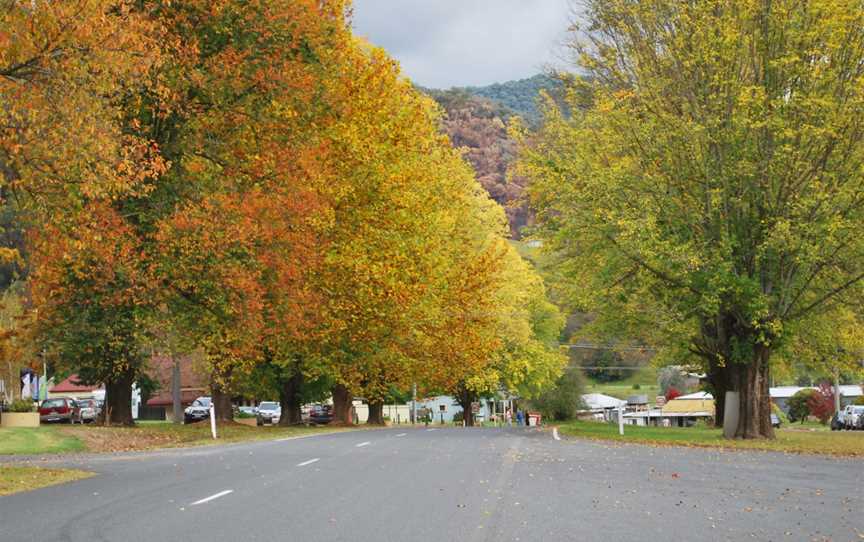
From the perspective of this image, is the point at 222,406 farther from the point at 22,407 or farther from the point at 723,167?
the point at 723,167

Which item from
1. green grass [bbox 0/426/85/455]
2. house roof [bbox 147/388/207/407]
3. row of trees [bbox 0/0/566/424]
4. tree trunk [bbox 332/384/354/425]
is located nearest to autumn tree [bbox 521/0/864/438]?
row of trees [bbox 0/0/566/424]

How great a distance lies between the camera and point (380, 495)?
556 inches

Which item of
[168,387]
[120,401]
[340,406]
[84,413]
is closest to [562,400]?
[340,406]

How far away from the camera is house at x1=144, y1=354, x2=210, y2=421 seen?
82.8 metres

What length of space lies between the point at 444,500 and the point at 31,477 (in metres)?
8.45

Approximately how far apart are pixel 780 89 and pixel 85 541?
25.7 m

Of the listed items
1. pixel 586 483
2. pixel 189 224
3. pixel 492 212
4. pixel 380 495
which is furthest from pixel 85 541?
pixel 492 212

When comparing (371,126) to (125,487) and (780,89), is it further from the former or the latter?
(125,487)

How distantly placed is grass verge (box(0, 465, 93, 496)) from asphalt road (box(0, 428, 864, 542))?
0.54 metres

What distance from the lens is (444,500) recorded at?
13500 millimetres

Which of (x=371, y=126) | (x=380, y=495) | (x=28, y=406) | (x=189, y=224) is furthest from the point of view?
(x=28, y=406)

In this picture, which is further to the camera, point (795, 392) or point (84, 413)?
point (795, 392)

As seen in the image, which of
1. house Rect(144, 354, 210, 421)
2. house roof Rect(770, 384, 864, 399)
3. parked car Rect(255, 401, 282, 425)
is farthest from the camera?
house roof Rect(770, 384, 864, 399)

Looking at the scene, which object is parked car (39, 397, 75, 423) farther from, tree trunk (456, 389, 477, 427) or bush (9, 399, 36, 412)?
bush (9, 399, 36, 412)
